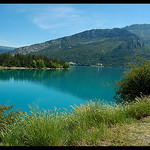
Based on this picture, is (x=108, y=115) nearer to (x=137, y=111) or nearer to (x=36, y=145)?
(x=137, y=111)

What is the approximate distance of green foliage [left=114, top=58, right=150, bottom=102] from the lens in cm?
1003

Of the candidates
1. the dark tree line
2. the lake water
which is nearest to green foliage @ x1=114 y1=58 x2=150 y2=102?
the lake water

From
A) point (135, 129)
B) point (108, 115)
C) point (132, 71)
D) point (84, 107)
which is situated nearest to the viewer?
point (135, 129)

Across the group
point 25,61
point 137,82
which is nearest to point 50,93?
point 137,82

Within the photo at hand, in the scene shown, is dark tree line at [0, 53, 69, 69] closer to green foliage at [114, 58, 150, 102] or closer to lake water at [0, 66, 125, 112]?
lake water at [0, 66, 125, 112]

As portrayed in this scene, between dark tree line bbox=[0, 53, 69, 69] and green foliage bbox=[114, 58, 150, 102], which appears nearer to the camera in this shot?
green foliage bbox=[114, 58, 150, 102]

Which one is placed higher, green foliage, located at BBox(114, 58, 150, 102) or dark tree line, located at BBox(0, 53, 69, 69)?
dark tree line, located at BBox(0, 53, 69, 69)

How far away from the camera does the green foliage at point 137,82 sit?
32.9ft

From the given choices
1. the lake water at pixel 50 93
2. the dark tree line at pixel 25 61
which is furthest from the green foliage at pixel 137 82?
the dark tree line at pixel 25 61

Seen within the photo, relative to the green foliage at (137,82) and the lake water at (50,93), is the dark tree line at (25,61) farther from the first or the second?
the green foliage at (137,82)

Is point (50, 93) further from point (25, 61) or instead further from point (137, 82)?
point (25, 61)

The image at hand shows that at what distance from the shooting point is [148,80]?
9.89 metres

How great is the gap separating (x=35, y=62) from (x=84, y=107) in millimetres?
94304

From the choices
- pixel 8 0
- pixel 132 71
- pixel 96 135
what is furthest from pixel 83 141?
pixel 132 71
